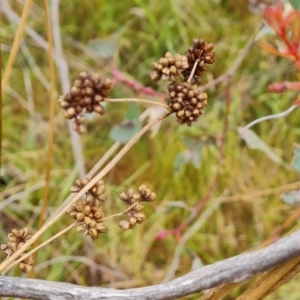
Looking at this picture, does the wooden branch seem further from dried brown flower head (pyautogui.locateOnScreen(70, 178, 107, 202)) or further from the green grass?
the green grass

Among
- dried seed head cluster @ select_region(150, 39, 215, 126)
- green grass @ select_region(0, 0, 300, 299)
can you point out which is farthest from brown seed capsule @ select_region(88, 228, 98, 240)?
green grass @ select_region(0, 0, 300, 299)

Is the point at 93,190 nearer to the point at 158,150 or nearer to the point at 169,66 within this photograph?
the point at 169,66

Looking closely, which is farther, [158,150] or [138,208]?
[158,150]

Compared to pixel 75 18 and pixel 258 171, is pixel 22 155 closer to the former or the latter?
pixel 75 18

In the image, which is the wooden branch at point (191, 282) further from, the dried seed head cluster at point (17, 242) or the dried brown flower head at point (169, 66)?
the dried brown flower head at point (169, 66)

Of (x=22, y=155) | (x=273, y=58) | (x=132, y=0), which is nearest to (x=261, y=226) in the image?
(x=273, y=58)

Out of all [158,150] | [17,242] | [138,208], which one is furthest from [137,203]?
[158,150]

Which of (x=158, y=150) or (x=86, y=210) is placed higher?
(x=158, y=150)

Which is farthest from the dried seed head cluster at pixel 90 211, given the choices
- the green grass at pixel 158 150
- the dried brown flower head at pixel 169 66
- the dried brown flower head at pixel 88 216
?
the green grass at pixel 158 150
